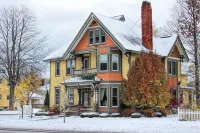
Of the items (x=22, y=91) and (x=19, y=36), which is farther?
(x=22, y=91)

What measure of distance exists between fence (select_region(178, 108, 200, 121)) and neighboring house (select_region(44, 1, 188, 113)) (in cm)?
945

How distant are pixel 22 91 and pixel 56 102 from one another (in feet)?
115

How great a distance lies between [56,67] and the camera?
153 feet

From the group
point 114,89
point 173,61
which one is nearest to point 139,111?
point 114,89

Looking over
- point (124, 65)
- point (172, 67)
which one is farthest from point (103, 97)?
point (172, 67)

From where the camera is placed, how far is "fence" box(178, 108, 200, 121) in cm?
3048

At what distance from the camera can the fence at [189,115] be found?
100ft

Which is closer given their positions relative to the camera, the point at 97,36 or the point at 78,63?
the point at 97,36

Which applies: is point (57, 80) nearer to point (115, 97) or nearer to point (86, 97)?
point (86, 97)

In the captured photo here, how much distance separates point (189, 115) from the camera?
30656 mm

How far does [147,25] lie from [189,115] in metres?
13.0

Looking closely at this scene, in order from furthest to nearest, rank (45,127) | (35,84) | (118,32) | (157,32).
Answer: (35,84) < (157,32) < (118,32) < (45,127)

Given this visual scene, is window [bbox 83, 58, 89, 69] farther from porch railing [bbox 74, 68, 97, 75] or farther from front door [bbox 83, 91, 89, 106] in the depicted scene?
front door [bbox 83, 91, 89, 106]

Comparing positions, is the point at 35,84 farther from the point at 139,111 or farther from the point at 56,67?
the point at 139,111
